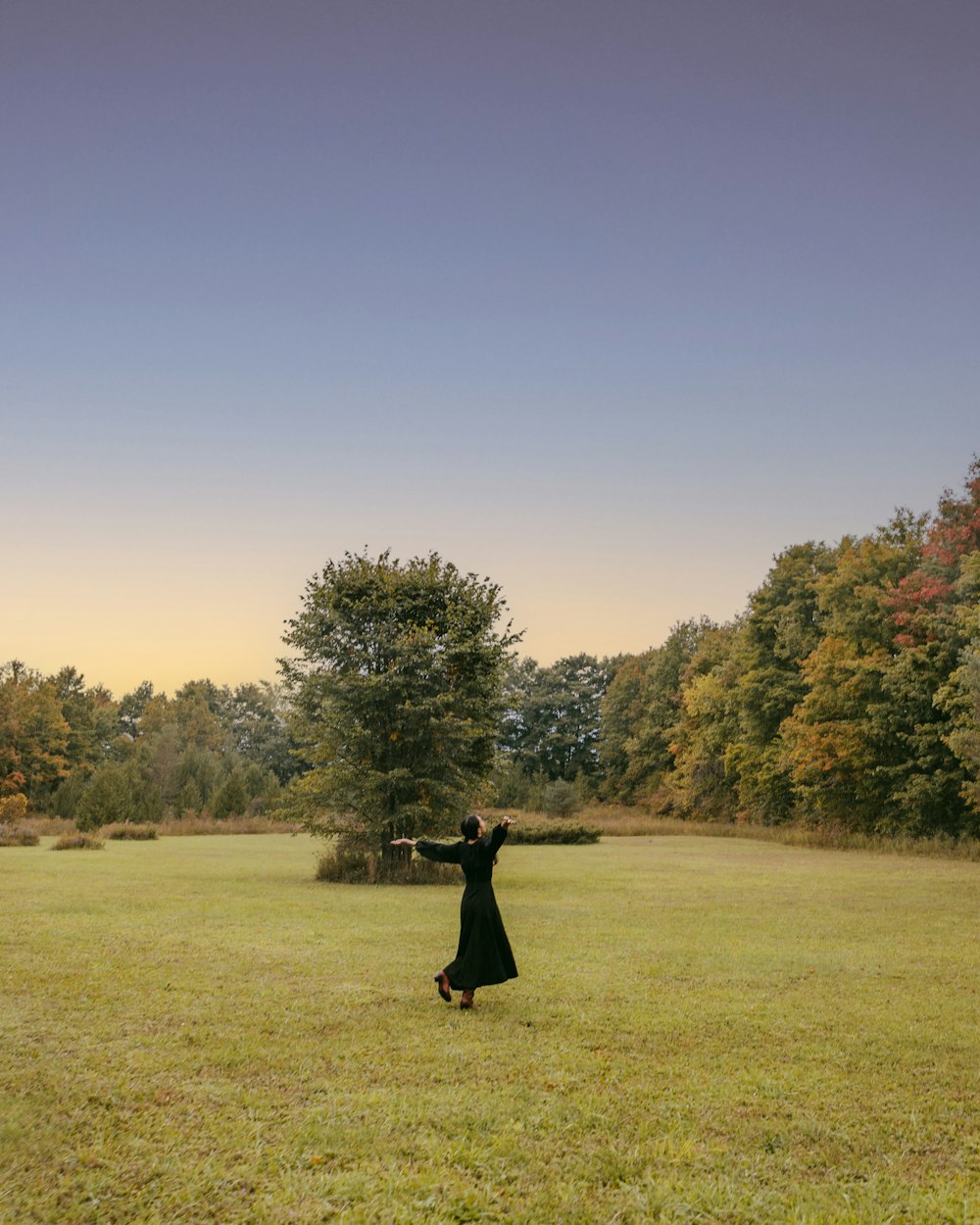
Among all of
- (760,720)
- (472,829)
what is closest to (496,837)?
(472,829)

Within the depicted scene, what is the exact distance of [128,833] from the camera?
39094 mm

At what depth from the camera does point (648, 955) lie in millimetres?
11945

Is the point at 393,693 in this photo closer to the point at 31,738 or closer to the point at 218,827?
the point at 218,827

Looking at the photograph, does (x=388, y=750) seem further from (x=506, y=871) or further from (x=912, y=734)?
(x=912, y=734)

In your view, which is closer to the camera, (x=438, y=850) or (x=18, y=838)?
(x=438, y=850)

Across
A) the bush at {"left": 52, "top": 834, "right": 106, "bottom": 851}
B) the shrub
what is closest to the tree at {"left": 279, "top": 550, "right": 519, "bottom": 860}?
the bush at {"left": 52, "top": 834, "right": 106, "bottom": 851}

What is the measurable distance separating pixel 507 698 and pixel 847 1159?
1833cm

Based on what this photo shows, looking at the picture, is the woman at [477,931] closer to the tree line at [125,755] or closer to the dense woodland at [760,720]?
the dense woodland at [760,720]

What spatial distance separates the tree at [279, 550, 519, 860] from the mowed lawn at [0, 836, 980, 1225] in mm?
7007

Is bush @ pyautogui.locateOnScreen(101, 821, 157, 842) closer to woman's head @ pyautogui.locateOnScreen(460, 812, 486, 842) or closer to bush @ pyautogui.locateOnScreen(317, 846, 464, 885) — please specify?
bush @ pyautogui.locateOnScreen(317, 846, 464, 885)

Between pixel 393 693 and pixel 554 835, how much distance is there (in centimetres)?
2100

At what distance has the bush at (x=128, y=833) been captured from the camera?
38.9 m

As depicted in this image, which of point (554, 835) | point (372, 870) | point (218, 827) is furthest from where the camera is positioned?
point (218, 827)

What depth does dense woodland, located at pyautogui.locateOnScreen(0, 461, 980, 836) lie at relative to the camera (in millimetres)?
35625
